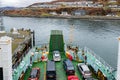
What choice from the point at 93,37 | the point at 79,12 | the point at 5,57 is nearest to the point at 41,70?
the point at 5,57

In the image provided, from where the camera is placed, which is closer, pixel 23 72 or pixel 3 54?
pixel 3 54

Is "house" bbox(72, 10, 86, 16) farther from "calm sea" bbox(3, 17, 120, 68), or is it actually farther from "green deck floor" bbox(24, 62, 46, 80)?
"green deck floor" bbox(24, 62, 46, 80)

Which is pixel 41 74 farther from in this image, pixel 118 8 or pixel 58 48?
pixel 118 8

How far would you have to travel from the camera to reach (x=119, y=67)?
1072cm

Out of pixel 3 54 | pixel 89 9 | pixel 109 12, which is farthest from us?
pixel 89 9

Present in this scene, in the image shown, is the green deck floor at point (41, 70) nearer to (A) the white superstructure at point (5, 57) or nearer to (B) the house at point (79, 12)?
(A) the white superstructure at point (5, 57)

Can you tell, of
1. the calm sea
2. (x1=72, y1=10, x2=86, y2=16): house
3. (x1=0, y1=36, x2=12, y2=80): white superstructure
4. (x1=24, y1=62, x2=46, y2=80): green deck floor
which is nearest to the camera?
(x1=0, y1=36, x2=12, y2=80): white superstructure

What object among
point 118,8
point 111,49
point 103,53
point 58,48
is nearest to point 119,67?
Result: point 58,48

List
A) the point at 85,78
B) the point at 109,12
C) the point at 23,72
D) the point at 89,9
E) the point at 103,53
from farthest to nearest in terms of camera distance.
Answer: the point at 89,9 → the point at 109,12 → the point at 103,53 → the point at 23,72 → the point at 85,78

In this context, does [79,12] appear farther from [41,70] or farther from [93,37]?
[41,70]

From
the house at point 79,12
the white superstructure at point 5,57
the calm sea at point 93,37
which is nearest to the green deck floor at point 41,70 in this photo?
the white superstructure at point 5,57

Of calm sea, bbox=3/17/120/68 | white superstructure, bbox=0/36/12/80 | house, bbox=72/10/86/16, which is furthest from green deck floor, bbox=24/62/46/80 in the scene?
house, bbox=72/10/86/16

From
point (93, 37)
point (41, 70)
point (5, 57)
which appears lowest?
point (93, 37)

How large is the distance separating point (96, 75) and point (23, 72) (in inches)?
209
